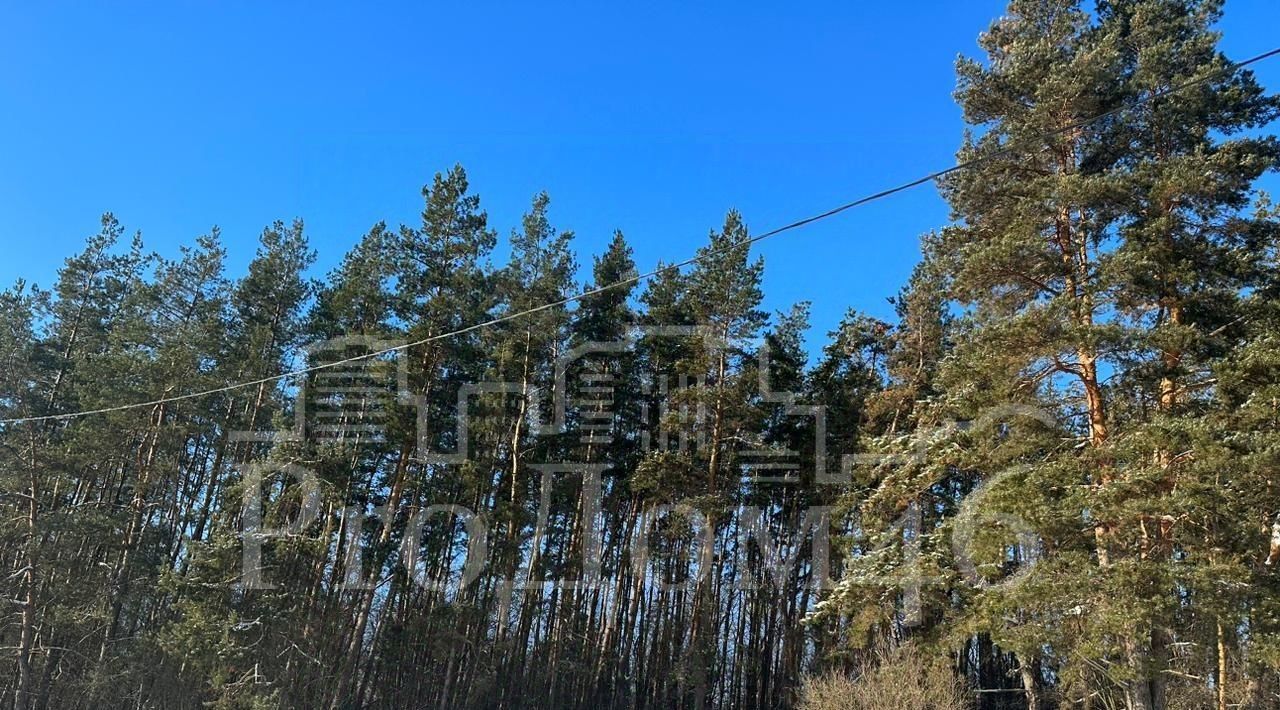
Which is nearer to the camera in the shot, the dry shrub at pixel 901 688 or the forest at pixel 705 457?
the forest at pixel 705 457

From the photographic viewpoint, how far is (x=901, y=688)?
12086 millimetres

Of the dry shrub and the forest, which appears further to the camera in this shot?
the dry shrub

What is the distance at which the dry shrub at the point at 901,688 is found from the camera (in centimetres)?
1197

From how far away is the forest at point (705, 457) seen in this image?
1016cm

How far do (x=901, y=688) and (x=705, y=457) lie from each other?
7.93 m

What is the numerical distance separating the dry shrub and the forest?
2.2 inches

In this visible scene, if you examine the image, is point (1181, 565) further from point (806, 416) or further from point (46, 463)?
point (46, 463)

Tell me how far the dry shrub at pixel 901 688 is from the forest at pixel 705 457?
6cm

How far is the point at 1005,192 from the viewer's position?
1273 cm

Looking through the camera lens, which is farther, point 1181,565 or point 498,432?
point 498,432

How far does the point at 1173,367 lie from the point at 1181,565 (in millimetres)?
2721

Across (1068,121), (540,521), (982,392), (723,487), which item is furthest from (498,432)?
(1068,121)

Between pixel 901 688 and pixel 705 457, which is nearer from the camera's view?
pixel 901 688

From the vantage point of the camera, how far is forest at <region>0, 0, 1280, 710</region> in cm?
1016
